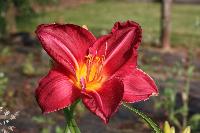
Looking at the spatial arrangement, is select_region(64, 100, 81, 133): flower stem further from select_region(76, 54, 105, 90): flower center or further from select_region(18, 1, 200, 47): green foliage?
select_region(18, 1, 200, 47): green foliage

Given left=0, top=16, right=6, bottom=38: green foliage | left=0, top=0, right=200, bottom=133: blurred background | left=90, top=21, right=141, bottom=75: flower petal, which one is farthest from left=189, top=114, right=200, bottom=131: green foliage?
left=0, top=16, right=6, bottom=38: green foliage

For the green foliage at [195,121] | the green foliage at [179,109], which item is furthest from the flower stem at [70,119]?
the green foliage at [195,121]

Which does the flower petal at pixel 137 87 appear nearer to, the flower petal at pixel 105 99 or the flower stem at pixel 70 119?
the flower petal at pixel 105 99

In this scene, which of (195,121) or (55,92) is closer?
(55,92)

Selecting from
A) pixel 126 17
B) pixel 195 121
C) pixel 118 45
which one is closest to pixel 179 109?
pixel 195 121

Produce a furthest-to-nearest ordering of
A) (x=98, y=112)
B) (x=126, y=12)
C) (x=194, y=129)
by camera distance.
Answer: (x=126, y=12)
(x=194, y=129)
(x=98, y=112)

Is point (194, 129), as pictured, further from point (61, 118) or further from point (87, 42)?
point (87, 42)

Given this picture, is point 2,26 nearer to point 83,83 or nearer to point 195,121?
point 195,121

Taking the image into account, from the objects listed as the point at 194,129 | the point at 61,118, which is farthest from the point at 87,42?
the point at 61,118
